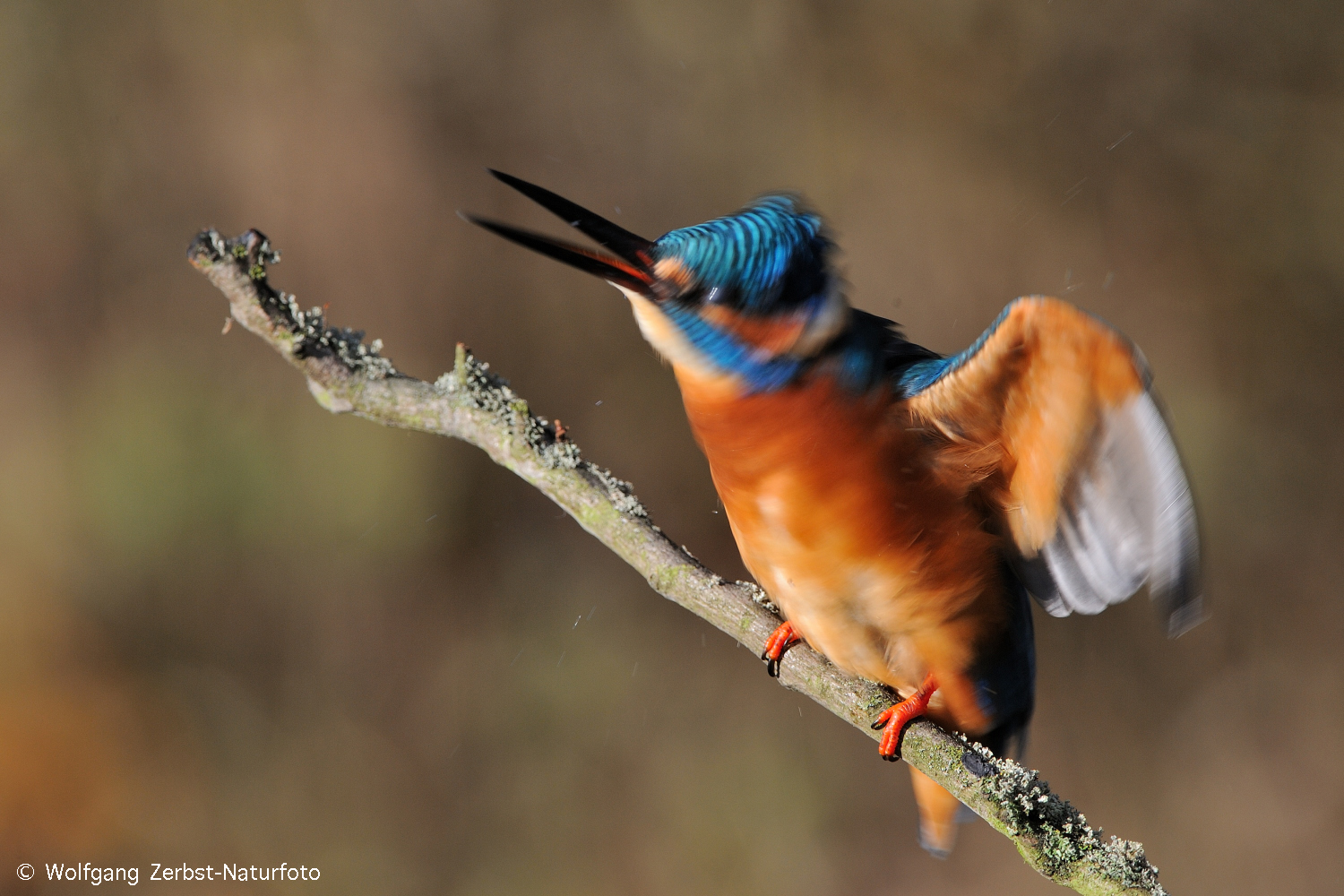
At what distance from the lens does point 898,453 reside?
1.24 m

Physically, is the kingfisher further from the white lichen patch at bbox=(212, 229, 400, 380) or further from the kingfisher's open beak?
the white lichen patch at bbox=(212, 229, 400, 380)

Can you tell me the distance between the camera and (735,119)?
3.18m

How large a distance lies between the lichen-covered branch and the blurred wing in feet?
1.05

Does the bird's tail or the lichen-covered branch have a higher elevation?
the lichen-covered branch

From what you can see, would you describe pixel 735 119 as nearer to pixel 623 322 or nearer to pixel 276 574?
pixel 623 322

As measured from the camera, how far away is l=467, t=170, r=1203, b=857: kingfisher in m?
1.08

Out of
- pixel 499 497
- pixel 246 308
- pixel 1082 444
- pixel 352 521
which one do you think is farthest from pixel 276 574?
pixel 1082 444

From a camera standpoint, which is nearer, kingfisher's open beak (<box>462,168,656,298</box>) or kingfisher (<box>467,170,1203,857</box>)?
kingfisher's open beak (<box>462,168,656,298</box>)

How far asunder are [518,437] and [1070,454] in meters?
0.76

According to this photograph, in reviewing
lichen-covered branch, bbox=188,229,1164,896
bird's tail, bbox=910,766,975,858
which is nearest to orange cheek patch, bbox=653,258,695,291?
lichen-covered branch, bbox=188,229,1164,896

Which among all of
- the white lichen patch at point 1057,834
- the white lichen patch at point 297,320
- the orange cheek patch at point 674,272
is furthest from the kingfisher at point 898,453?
the white lichen patch at point 297,320

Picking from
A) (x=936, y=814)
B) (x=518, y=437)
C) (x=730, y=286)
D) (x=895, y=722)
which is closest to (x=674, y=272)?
(x=730, y=286)

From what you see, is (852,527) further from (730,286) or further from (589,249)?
(589,249)

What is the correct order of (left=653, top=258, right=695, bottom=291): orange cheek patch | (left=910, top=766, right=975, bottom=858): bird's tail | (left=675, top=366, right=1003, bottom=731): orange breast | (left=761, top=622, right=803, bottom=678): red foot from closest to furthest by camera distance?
(left=653, top=258, right=695, bottom=291): orange cheek patch < (left=675, top=366, right=1003, bottom=731): orange breast < (left=761, top=622, right=803, bottom=678): red foot < (left=910, top=766, right=975, bottom=858): bird's tail
